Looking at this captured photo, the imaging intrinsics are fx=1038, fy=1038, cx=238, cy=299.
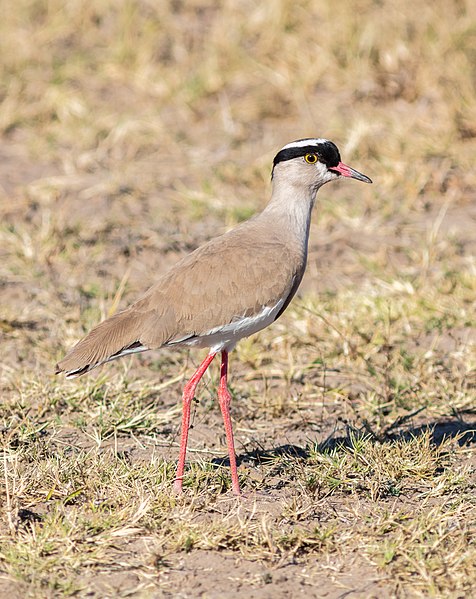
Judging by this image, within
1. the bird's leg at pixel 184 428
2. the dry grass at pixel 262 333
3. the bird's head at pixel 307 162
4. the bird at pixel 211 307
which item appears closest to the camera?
the dry grass at pixel 262 333

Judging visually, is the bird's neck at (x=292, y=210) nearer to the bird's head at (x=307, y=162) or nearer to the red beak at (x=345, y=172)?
the bird's head at (x=307, y=162)

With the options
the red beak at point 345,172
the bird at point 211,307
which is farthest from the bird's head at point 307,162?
the bird at point 211,307

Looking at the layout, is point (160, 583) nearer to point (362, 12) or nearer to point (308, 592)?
point (308, 592)

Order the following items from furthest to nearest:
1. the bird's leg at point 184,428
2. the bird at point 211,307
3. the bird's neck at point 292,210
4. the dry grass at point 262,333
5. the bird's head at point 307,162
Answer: the bird's head at point 307,162, the bird's neck at point 292,210, the bird at point 211,307, the bird's leg at point 184,428, the dry grass at point 262,333

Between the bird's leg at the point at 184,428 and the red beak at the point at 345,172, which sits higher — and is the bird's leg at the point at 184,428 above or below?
below

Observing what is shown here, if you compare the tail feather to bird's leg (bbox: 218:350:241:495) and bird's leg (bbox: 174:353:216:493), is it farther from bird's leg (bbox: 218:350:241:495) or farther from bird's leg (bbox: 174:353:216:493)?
bird's leg (bbox: 218:350:241:495)

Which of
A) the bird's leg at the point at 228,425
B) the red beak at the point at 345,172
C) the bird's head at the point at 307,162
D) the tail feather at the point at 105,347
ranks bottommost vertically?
the bird's leg at the point at 228,425

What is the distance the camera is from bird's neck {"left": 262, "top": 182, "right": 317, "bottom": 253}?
197 inches

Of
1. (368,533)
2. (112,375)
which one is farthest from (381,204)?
(368,533)

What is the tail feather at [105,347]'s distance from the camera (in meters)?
4.40

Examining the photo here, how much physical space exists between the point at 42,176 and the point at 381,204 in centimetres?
263

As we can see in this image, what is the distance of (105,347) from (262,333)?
1.83 meters

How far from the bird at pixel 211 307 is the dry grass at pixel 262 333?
42cm

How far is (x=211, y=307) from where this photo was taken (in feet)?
15.0
